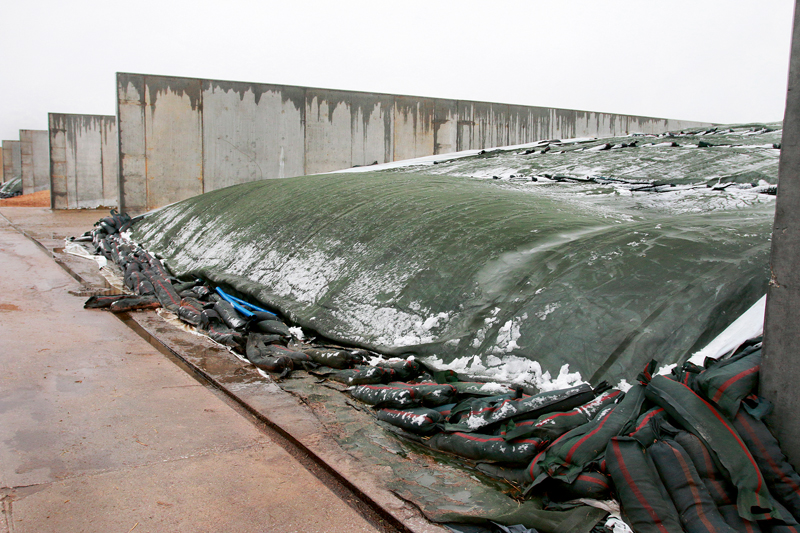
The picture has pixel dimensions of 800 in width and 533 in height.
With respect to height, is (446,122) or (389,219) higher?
(446,122)

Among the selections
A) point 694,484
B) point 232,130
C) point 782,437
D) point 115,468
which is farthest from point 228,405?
point 232,130

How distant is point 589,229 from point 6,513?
3297mm

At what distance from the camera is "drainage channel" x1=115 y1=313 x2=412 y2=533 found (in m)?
1.89

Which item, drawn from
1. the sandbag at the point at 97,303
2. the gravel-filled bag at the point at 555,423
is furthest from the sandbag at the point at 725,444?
the sandbag at the point at 97,303

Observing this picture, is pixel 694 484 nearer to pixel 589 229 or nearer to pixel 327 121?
pixel 589 229

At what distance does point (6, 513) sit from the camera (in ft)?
6.02

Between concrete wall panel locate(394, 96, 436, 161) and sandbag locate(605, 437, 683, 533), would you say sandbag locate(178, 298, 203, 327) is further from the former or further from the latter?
concrete wall panel locate(394, 96, 436, 161)

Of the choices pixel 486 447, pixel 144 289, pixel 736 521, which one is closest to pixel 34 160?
pixel 144 289

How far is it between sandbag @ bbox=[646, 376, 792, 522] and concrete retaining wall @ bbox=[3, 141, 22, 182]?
38.9m

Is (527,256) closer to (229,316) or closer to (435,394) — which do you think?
(435,394)

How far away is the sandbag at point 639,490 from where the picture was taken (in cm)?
165

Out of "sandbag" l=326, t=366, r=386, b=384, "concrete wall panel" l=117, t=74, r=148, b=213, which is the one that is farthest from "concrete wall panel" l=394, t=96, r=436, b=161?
"sandbag" l=326, t=366, r=386, b=384

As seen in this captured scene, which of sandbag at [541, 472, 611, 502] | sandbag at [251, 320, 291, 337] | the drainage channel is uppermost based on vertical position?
sandbag at [541, 472, 611, 502]

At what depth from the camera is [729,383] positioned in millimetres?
1817
